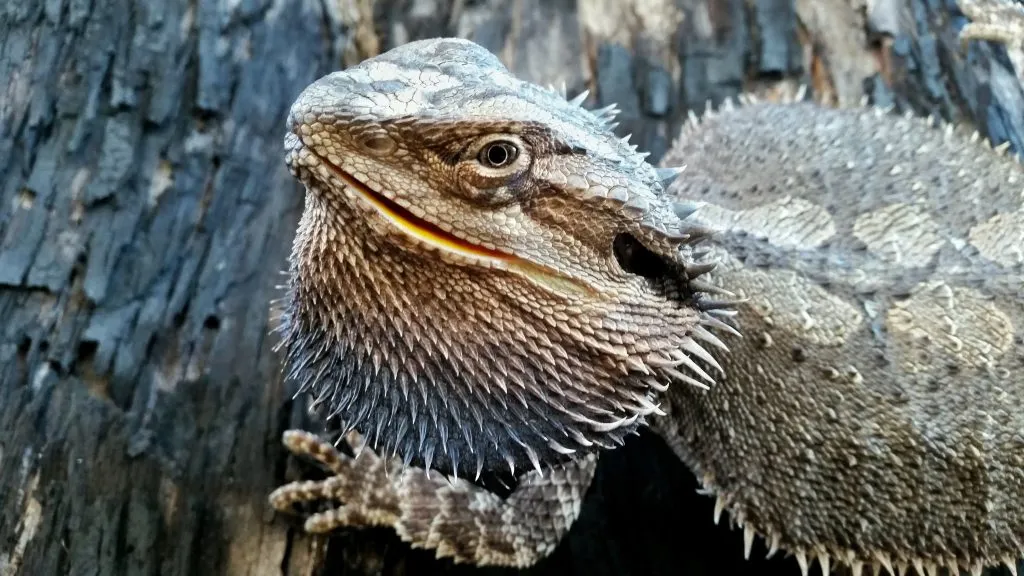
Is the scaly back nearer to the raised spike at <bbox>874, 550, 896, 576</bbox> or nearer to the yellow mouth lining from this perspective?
the raised spike at <bbox>874, 550, 896, 576</bbox>

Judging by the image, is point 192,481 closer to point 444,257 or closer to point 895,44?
point 444,257

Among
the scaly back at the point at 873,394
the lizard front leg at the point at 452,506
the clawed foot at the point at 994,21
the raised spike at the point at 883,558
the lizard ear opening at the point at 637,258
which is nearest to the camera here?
the lizard ear opening at the point at 637,258

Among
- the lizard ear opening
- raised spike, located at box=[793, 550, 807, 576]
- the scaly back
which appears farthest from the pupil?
raised spike, located at box=[793, 550, 807, 576]

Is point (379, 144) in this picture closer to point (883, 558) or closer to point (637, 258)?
point (637, 258)

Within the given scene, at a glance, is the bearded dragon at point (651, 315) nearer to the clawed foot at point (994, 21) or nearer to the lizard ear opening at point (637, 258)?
the lizard ear opening at point (637, 258)

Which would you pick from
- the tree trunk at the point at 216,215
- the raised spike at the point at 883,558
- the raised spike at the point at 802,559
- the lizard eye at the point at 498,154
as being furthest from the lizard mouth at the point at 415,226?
the raised spike at the point at 883,558

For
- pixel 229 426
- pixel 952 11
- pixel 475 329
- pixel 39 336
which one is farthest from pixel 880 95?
pixel 39 336

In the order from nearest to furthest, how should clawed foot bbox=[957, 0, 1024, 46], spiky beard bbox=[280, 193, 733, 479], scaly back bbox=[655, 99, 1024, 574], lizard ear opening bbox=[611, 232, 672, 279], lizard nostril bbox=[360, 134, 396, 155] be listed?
lizard nostril bbox=[360, 134, 396, 155]
spiky beard bbox=[280, 193, 733, 479]
lizard ear opening bbox=[611, 232, 672, 279]
scaly back bbox=[655, 99, 1024, 574]
clawed foot bbox=[957, 0, 1024, 46]
